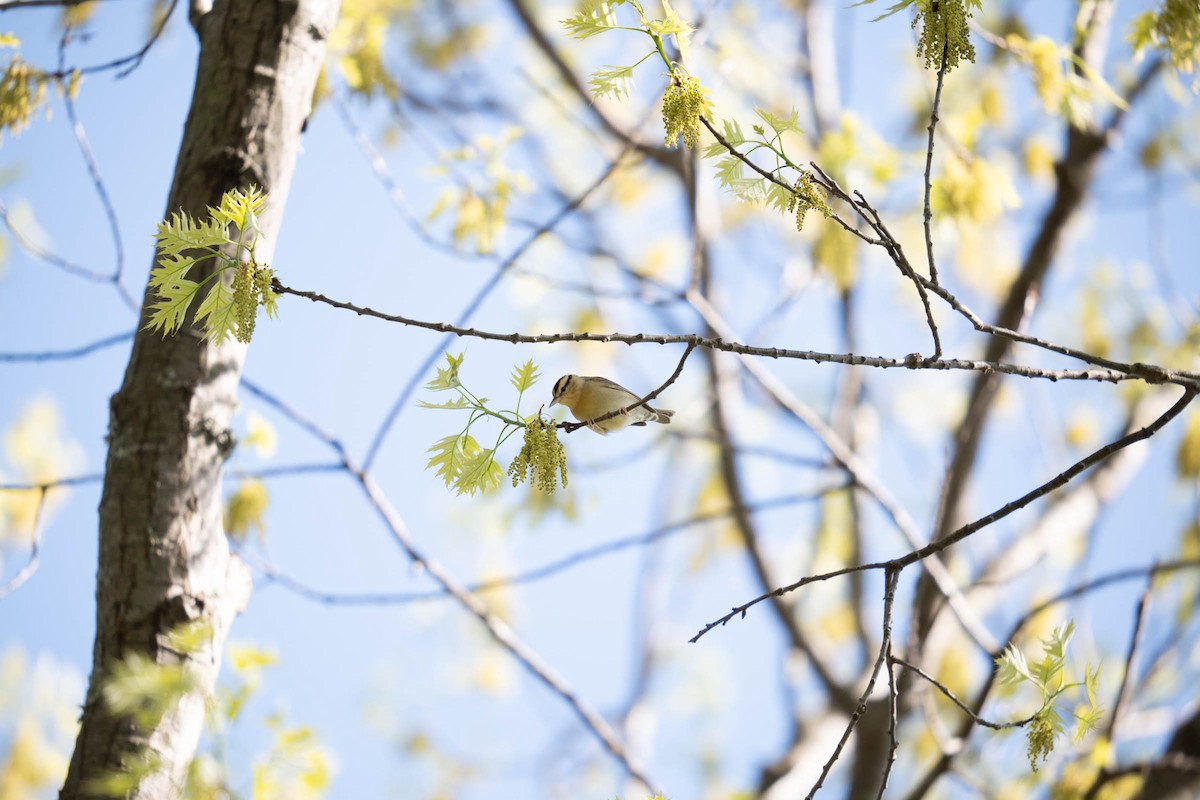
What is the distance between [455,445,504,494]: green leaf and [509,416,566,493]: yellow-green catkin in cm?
8

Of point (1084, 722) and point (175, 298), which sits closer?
point (175, 298)

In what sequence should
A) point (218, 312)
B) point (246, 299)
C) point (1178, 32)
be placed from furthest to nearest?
1. point (1178, 32)
2. point (218, 312)
3. point (246, 299)

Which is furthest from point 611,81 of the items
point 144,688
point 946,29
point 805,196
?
point 144,688

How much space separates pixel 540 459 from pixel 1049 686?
905 millimetres

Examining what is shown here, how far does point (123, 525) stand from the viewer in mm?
1705

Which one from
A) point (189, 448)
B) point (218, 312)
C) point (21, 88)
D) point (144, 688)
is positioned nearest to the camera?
point (218, 312)

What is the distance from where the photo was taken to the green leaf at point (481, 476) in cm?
134

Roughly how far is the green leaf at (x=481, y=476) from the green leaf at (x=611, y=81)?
0.58 metres

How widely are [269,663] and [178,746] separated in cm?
46

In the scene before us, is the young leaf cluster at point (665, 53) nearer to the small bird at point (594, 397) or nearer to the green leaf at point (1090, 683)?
the green leaf at point (1090, 683)

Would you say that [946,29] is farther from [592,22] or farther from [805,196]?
[592,22]

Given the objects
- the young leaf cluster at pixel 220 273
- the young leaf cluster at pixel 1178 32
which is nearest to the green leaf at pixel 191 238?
the young leaf cluster at pixel 220 273

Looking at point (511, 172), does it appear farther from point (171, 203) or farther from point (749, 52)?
point (749, 52)

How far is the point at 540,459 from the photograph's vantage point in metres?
1.25
